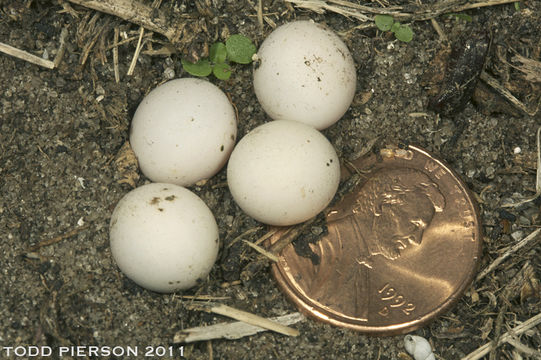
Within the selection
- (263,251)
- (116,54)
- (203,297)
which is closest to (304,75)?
(263,251)

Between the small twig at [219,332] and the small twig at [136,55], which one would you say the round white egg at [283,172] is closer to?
the small twig at [219,332]

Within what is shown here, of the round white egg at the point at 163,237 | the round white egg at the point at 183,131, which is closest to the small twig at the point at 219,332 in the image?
the round white egg at the point at 163,237

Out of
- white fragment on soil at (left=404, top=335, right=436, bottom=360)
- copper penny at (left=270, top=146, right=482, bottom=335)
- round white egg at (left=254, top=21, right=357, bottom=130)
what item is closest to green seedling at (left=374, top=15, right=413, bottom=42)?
round white egg at (left=254, top=21, right=357, bottom=130)

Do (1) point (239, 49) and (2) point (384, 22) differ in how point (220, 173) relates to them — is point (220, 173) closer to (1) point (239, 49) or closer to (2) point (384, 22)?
Answer: (1) point (239, 49)

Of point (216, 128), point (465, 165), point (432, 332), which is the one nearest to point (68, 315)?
point (216, 128)

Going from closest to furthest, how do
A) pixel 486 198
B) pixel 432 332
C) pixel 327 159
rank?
pixel 327 159
pixel 432 332
pixel 486 198

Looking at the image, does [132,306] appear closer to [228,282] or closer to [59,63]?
[228,282]

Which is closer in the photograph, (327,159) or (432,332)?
(327,159)
